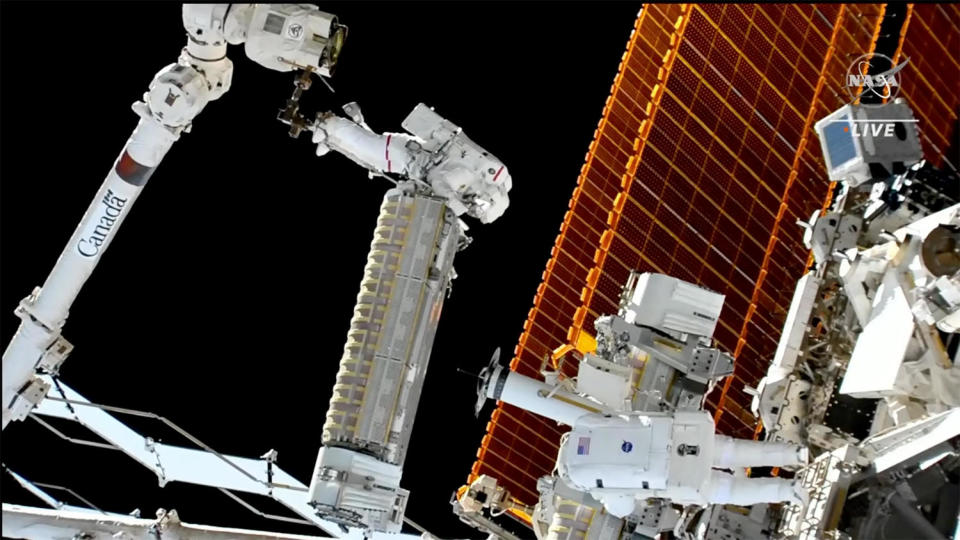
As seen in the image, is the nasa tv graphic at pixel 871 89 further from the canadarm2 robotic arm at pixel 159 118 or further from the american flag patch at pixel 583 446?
the canadarm2 robotic arm at pixel 159 118

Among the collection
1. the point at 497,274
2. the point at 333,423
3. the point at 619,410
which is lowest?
the point at 333,423

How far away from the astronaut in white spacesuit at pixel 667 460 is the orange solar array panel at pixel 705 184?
8.34 feet

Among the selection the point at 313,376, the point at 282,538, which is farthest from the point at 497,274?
the point at 282,538

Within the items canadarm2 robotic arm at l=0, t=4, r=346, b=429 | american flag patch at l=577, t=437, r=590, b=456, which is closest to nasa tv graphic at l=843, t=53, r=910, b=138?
american flag patch at l=577, t=437, r=590, b=456

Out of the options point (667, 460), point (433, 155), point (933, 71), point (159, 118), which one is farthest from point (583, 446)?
point (933, 71)

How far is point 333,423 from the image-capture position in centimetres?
820

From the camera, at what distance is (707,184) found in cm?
1195

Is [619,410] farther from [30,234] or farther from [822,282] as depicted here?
[30,234]

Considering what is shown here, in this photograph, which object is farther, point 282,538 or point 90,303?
point 90,303

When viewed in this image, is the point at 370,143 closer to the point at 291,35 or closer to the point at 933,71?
the point at 291,35

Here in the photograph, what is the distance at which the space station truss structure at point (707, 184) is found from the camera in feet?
36.9

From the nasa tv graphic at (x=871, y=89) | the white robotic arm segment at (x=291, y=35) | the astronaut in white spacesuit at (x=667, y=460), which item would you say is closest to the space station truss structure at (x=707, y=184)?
the nasa tv graphic at (x=871, y=89)

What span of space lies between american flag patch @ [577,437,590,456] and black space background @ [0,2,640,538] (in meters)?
3.70

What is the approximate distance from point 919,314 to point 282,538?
15.6 ft
